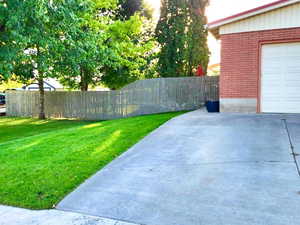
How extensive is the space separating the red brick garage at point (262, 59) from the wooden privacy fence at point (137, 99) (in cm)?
367

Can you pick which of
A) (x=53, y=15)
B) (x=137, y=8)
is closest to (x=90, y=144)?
(x=53, y=15)

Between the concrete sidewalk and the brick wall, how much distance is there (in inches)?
286

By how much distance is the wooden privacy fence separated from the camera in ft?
44.9

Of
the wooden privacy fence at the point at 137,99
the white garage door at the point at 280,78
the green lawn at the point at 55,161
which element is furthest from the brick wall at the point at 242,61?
the wooden privacy fence at the point at 137,99

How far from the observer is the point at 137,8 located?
20.2 m

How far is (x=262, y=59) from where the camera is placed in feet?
31.2

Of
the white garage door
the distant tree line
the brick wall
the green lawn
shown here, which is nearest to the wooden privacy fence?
the distant tree line

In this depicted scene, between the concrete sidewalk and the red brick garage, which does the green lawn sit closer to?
the concrete sidewalk

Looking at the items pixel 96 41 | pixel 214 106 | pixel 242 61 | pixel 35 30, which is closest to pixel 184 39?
pixel 96 41

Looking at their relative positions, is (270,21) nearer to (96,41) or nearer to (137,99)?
(137,99)

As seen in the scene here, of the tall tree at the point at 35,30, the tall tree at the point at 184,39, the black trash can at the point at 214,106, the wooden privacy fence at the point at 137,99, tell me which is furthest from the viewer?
the tall tree at the point at 184,39

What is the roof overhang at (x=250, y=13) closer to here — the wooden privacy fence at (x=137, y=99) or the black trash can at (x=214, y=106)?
the black trash can at (x=214, y=106)

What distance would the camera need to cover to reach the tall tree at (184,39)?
16219mm

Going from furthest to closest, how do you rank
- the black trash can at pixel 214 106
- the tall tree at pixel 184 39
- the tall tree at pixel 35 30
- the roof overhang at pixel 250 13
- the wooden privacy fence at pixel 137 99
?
1. the tall tree at pixel 184 39
2. the wooden privacy fence at pixel 137 99
3. the black trash can at pixel 214 106
4. the roof overhang at pixel 250 13
5. the tall tree at pixel 35 30
